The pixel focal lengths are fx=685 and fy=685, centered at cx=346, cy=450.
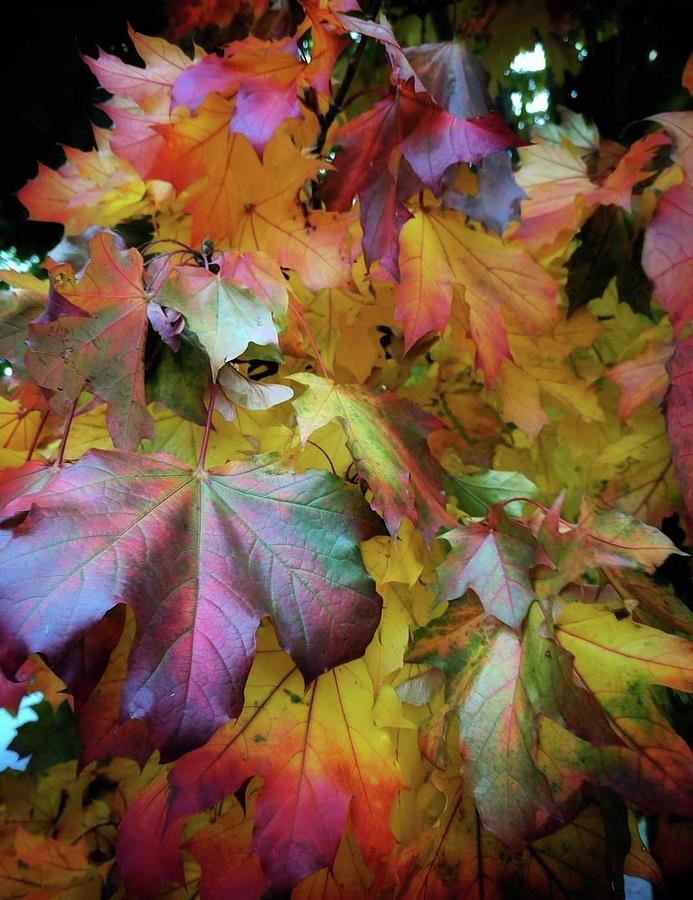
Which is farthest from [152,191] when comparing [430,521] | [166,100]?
[430,521]

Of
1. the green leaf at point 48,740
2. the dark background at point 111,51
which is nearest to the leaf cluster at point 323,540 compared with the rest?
the green leaf at point 48,740

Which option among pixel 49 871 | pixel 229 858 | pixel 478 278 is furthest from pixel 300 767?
pixel 478 278

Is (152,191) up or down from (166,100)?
down

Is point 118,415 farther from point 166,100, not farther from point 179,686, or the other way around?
point 166,100

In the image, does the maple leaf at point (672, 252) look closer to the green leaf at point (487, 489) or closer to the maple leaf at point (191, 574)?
the green leaf at point (487, 489)

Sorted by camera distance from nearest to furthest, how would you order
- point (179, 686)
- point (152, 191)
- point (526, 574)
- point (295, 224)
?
point (179, 686), point (526, 574), point (295, 224), point (152, 191)

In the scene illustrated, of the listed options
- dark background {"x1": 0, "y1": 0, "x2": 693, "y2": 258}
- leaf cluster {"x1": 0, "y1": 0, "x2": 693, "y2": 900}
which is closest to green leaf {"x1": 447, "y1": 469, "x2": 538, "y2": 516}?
leaf cluster {"x1": 0, "y1": 0, "x2": 693, "y2": 900}
